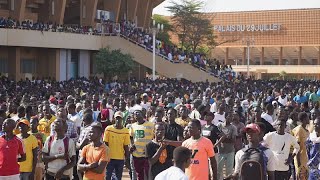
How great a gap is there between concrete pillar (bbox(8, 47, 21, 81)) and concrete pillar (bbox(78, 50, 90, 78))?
6.77 metres

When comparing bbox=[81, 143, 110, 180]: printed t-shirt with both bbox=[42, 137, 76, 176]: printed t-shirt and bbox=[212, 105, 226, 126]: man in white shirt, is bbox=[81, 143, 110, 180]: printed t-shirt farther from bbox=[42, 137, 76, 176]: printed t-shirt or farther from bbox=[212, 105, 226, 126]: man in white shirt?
bbox=[212, 105, 226, 126]: man in white shirt

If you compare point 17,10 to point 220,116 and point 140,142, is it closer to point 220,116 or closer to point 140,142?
point 220,116

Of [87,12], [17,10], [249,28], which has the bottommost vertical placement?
[17,10]

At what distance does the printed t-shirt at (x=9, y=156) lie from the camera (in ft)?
30.2

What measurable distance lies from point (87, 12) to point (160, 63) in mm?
7771

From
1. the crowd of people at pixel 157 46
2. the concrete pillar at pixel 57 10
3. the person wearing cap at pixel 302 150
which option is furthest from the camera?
the crowd of people at pixel 157 46

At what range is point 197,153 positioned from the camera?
8.75 meters

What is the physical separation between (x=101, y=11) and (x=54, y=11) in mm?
6596

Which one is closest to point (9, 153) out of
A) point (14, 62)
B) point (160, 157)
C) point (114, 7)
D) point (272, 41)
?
point (160, 157)

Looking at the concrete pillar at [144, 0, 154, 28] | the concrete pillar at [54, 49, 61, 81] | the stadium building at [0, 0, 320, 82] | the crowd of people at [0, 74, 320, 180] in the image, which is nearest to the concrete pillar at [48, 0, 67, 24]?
the stadium building at [0, 0, 320, 82]

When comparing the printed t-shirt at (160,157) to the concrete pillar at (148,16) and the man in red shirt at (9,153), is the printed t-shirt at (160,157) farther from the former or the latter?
the concrete pillar at (148,16)

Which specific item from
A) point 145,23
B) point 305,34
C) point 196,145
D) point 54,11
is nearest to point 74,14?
point 54,11

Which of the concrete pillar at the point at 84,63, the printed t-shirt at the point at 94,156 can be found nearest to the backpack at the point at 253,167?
the printed t-shirt at the point at 94,156

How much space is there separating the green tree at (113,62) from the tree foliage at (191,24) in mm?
22930
